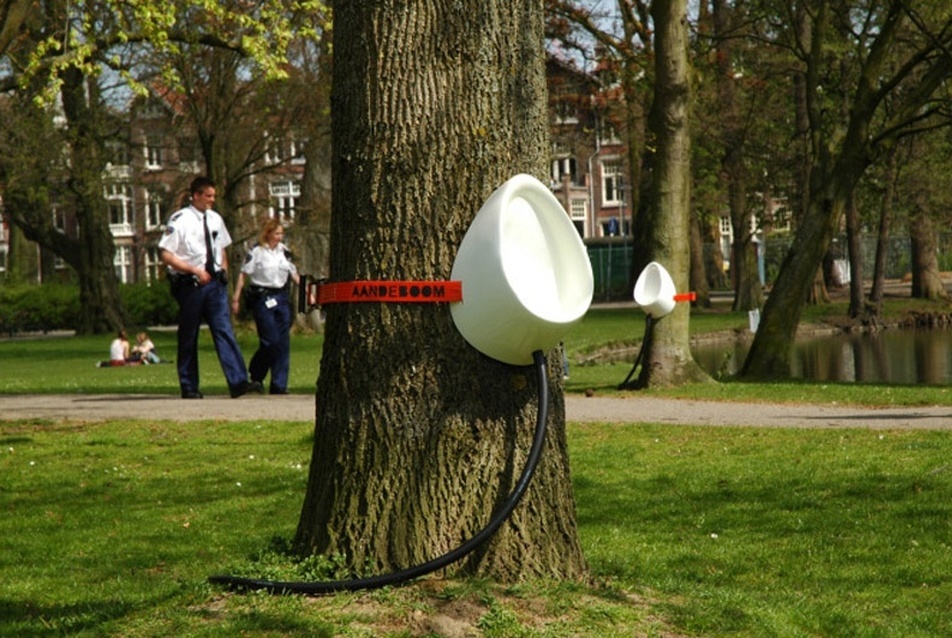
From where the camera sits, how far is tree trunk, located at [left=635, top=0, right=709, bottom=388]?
1809 centimetres

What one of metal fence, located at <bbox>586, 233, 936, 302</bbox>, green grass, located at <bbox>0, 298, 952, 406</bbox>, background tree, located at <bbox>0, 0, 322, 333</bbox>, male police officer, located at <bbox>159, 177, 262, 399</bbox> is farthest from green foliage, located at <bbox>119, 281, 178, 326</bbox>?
male police officer, located at <bbox>159, 177, 262, 399</bbox>

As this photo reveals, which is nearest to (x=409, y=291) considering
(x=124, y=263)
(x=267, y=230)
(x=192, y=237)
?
(x=192, y=237)

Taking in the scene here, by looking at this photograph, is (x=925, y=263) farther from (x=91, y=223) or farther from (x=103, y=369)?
(x=103, y=369)

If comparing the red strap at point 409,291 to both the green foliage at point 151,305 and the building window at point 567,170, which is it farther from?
the building window at point 567,170

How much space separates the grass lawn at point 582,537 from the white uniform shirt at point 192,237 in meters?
1.96

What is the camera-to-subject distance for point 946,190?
4669 centimetres

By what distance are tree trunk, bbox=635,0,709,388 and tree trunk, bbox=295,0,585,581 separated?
1287cm

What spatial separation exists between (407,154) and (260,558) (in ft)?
5.21

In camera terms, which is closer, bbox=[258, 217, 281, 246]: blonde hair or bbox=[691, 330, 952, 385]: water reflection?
bbox=[258, 217, 281, 246]: blonde hair

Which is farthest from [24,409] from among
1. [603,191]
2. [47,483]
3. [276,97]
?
[603,191]

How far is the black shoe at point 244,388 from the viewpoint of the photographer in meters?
15.4

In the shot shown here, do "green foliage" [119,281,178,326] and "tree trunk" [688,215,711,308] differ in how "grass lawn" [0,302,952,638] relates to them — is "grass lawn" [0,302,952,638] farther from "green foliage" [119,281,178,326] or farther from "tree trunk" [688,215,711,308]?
"green foliage" [119,281,178,326]

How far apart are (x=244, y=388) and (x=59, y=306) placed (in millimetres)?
43945

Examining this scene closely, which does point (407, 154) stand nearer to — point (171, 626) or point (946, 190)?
point (171, 626)
